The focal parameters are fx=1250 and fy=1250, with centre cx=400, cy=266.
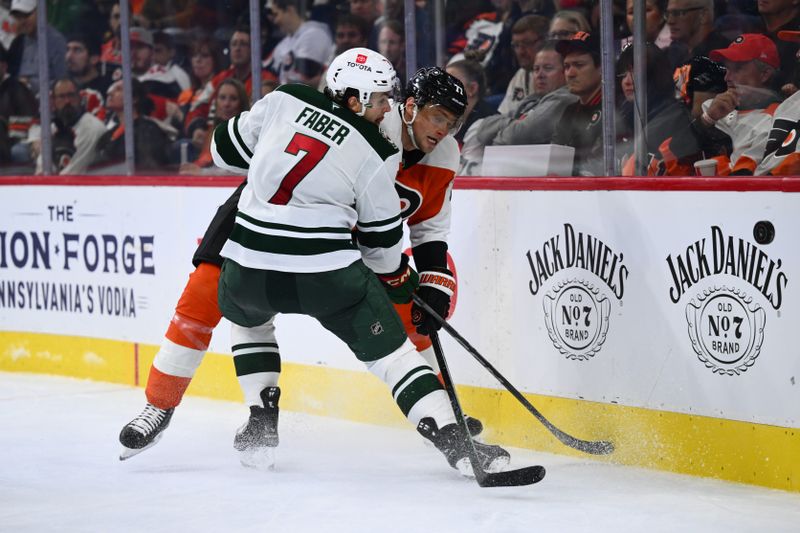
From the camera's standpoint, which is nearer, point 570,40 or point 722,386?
point 722,386

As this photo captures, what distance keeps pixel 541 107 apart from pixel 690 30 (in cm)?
60

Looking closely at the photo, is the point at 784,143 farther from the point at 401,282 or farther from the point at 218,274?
the point at 218,274

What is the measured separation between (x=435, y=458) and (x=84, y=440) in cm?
114

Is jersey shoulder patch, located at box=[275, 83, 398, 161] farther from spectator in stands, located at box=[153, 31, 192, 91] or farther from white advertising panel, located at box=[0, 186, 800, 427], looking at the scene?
spectator in stands, located at box=[153, 31, 192, 91]

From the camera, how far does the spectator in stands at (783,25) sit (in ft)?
10.9

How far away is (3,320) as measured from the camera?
17.8ft

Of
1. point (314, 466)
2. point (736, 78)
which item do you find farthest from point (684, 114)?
point (314, 466)

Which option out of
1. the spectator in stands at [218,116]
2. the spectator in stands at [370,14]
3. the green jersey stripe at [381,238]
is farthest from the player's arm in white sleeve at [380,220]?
the spectator in stands at [218,116]

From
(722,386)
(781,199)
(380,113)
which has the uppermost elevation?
(380,113)

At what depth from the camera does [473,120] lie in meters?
4.18

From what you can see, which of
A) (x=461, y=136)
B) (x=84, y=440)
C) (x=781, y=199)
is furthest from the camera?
(x=461, y=136)

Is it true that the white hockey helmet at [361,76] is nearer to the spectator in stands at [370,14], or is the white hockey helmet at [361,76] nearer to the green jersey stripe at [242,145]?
the green jersey stripe at [242,145]

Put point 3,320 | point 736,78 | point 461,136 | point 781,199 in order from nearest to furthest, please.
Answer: point 781,199
point 736,78
point 461,136
point 3,320

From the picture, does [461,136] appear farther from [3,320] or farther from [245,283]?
[3,320]
